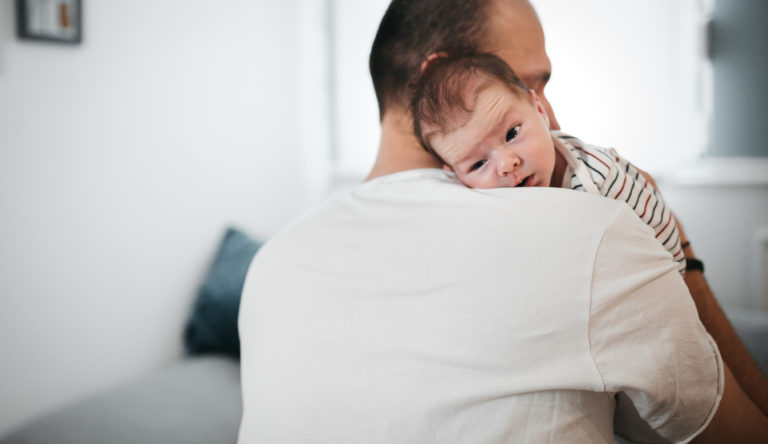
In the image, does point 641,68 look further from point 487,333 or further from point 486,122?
point 487,333

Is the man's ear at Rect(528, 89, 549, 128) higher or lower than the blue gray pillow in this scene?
higher

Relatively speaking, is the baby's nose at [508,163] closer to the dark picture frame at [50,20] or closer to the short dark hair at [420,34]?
the short dark hair at [420,34]

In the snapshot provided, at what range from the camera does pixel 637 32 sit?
1033mm

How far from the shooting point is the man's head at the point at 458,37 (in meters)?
0.69

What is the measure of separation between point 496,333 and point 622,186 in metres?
0.27

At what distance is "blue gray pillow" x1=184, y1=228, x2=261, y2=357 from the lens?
65.4 inches

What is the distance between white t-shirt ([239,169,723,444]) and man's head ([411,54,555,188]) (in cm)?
13

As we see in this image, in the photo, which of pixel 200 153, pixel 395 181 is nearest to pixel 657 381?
pixel 395 181

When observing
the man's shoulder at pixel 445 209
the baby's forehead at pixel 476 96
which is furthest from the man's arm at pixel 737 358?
the baby's forehead at pixel 476 96

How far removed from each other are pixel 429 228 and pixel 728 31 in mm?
1180

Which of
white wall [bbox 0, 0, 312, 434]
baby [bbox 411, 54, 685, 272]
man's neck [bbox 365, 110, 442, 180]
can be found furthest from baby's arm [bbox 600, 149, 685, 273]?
white wall [bbox 0, 0, 312, 434]

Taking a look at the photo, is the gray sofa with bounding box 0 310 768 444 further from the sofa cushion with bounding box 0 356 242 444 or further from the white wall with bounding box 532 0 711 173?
the white wall with bounding box 532 0 711 173

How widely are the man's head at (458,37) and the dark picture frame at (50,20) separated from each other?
100 cm

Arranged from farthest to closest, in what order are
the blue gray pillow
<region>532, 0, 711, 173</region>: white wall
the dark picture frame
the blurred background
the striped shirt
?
the blue gray pillow < the dark picture frame < the blurred background < <region>532, 0, 711, 173</region>: white wall < the striped shirt
